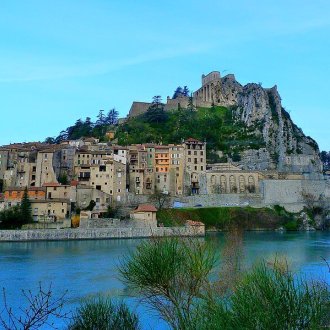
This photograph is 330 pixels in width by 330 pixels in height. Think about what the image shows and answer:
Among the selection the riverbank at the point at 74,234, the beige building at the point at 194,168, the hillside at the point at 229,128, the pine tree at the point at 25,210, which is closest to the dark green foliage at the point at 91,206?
the riverbank at the point at 74,234

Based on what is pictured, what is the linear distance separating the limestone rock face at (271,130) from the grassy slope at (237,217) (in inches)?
607

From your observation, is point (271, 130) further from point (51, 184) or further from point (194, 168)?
point (51, 184)

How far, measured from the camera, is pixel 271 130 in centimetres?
8225

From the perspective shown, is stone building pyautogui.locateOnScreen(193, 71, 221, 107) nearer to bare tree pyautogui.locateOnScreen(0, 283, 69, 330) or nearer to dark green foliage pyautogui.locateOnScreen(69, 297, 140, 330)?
bare tree pyautogui.locateOnScreen(0, 283, 69, 330)

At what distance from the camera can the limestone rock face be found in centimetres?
7669

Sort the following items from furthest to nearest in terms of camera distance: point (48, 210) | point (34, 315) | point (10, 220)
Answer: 1. point (48, 210)
2. point (10, 220)
3. point (34, 315)

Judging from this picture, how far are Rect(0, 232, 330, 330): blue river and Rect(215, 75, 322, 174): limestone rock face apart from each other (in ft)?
96.6

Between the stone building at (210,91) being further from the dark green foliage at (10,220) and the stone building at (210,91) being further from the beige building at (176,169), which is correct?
the dark green foliage at (10,220)

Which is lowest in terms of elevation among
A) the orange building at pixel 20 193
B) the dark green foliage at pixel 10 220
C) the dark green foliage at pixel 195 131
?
the dark green foliage at pixel 10 220

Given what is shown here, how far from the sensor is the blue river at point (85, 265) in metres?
21.9

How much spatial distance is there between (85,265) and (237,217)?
100ft

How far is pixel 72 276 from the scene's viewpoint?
27.6m

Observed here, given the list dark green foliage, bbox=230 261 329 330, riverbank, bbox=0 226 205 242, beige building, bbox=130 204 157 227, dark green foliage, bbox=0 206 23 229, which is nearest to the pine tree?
dark green foliage, bbox=0 206 23 229

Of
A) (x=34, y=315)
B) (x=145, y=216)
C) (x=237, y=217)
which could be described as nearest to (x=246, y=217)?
(x=237, y=217)
